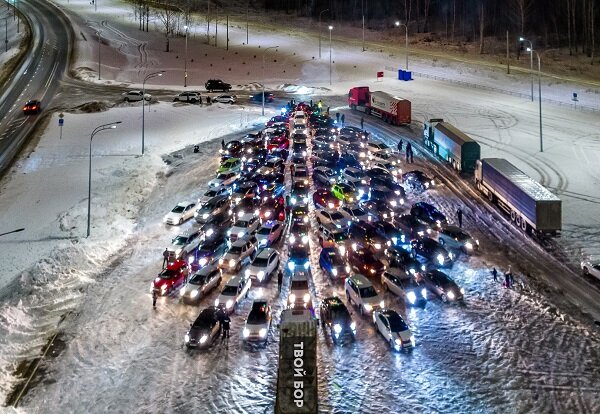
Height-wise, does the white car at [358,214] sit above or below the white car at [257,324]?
above

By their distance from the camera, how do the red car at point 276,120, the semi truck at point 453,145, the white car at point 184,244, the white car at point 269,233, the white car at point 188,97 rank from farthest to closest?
the white car at point 188,97, the red car at point 276,120, the semi truck at point 453,145, the white car at point 269,233, the white car at point 184,244

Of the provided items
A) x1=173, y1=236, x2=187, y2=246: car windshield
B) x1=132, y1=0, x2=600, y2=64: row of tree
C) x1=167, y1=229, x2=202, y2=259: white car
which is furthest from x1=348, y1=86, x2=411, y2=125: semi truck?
x1=132, y1=0, x2=600, y2=64: row of tree

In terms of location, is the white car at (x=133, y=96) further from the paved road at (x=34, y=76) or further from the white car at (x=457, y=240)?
the white car at (x=457, y=240)

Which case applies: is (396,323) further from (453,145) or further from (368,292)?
(453,145)

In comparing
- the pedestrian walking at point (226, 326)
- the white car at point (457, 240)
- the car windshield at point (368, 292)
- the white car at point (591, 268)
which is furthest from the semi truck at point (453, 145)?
the pedestrian walking at point (226, 326)

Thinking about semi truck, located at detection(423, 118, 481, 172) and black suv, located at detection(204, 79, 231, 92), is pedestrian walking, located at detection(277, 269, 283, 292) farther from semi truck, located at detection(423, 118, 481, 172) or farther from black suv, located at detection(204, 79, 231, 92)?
black suv, located at detection(204, 79, 231, 92)

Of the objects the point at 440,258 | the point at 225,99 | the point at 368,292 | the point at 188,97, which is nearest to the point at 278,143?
the point at 225,99
